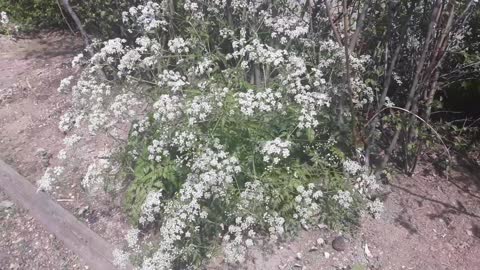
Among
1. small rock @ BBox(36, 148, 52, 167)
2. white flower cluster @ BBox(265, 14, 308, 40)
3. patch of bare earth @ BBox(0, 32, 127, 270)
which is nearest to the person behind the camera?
white flower cluster @ BBox(265, 14, 308, 40)

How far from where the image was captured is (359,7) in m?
3.76

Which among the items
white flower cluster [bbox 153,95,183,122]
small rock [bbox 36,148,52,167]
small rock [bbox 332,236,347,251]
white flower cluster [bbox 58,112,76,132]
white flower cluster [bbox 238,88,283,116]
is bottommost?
small rock [bbox 36,148,52,167]

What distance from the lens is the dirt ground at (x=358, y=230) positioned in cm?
332

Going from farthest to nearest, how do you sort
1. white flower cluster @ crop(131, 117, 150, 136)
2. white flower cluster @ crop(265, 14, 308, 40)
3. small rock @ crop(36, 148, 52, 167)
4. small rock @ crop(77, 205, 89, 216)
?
small rock @ crop(36, 148, 52, 167)
small rock @ crop(77, 205, 89, 216)
white flower cluster @ crop(265, 14, 308, 40)
white flower cluster @ crop(131, 117, 150, 136)

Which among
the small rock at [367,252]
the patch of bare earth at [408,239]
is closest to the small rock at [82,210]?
the patch of bare earth at [408,239]

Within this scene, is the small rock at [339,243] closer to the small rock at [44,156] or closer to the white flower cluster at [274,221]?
the white flower cluster at [274,221]

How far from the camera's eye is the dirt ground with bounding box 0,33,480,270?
3.32 meters

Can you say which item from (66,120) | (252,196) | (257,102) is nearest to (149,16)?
(66,120)

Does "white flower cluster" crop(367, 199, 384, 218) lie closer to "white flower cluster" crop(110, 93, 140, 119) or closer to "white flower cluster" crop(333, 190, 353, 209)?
"white flower cluster" crop(333, 190, 353, 209)

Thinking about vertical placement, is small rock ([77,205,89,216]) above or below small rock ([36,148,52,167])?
below

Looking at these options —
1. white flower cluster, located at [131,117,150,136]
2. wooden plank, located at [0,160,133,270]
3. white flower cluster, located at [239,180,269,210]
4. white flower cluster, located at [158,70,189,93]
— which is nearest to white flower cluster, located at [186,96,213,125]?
white flower cluster, located at [158,70,189,93]

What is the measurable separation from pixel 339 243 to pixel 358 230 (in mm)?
210

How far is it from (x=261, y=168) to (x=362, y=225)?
36.0 inches

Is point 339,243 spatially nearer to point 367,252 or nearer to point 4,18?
point 367,252
